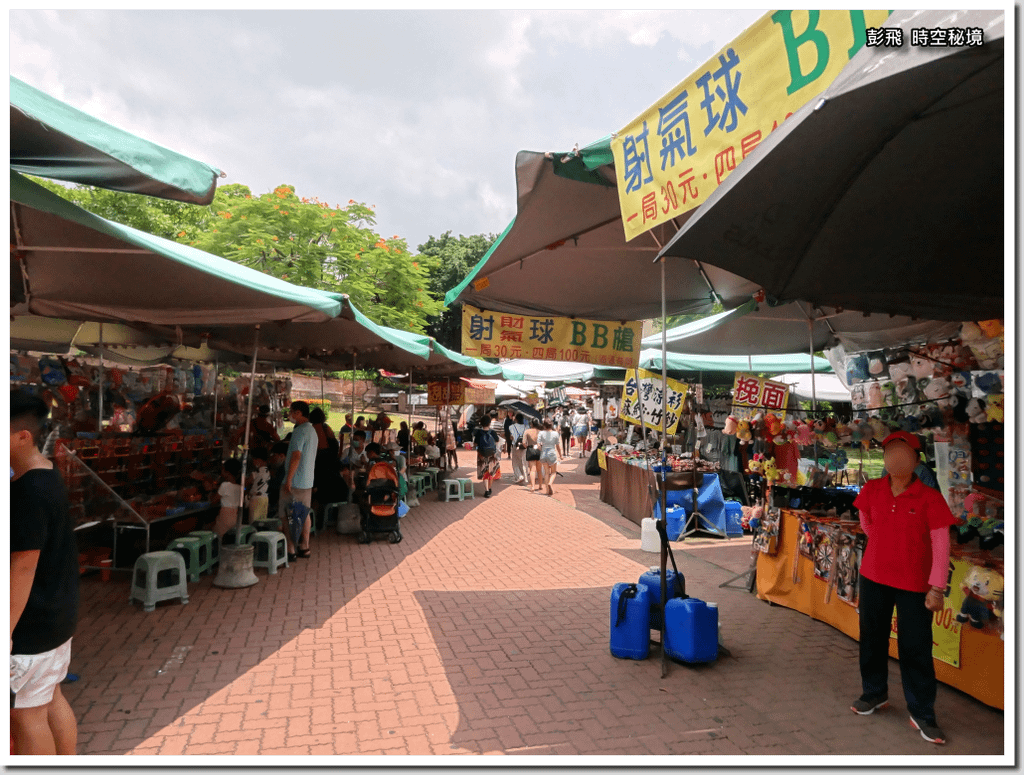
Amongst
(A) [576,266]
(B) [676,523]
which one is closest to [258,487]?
(A) [576,266]

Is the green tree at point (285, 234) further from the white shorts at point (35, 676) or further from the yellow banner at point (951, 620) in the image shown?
the yellow banner at point (951, 620)

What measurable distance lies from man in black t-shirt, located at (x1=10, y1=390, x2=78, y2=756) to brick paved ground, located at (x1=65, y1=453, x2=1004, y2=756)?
32.4 inches

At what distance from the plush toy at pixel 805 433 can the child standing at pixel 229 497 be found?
5.81 metres

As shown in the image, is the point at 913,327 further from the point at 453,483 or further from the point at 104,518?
the point at 104,518

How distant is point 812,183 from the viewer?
2.76 m

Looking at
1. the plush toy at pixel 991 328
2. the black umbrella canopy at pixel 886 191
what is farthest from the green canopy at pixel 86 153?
the plush toy at pixel 991 328

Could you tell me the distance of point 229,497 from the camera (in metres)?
6.80

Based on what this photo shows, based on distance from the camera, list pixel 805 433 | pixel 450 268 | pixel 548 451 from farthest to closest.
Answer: pixel 450 268 → pixel 548 451 → pixel 805 433

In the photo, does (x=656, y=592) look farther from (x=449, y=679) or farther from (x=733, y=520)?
(x=733, y=520)

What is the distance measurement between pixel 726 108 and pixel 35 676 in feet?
13.8

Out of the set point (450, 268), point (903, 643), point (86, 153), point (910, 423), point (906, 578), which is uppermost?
point (450, 268)

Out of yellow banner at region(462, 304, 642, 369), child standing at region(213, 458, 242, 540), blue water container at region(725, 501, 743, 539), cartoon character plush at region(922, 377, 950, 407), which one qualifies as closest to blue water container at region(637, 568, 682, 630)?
cartoon character plush at region(922, 377, 950, 407)

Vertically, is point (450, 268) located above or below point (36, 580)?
above

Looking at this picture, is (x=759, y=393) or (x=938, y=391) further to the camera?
(x=759, y=393)
